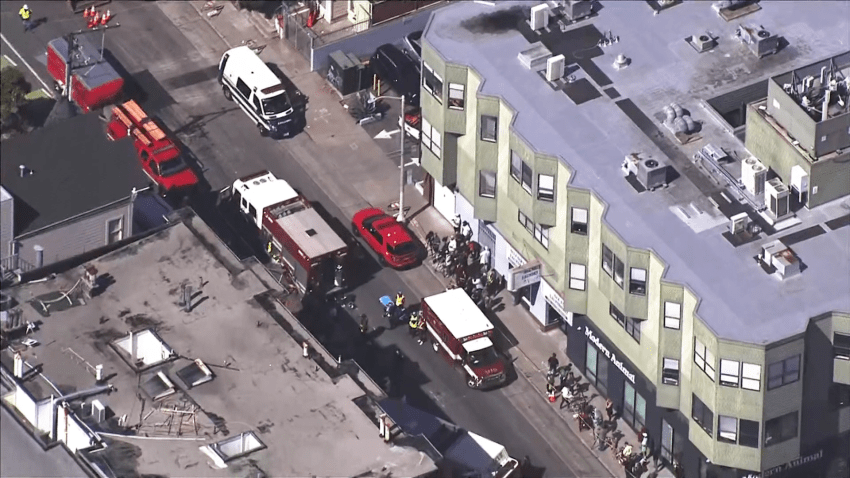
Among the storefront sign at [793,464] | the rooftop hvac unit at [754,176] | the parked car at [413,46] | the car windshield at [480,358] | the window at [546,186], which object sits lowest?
the storefront sign at [793,464]

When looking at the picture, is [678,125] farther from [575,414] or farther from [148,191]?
[148,191]

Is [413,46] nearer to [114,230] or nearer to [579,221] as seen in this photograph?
[114,230]

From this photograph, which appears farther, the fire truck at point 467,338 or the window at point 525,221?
the window at point 525,221

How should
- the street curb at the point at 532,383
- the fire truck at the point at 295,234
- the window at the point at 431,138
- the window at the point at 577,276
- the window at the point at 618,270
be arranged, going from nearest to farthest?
the window at the point at 618,270, the window at the point at 577,276, the street curb at the point at 532,383, the fire truck at the point at 295,234, the window at the point at 431,138

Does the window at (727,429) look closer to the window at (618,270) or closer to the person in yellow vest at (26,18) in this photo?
the window at (618,270)

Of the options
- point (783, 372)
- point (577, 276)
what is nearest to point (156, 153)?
point (577, 276)

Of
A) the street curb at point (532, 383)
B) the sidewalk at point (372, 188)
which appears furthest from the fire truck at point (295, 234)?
the street curb at point (532, 383)
